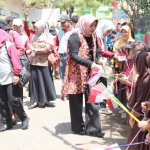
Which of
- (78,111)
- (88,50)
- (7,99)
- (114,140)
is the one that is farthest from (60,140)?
(88,50)

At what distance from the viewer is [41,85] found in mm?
Answer: 6031

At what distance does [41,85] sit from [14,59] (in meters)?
1.85

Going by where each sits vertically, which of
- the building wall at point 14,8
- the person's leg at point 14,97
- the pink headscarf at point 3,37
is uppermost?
the building wall at point 14,8

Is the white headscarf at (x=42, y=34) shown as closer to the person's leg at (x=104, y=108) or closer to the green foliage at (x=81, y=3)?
the person's leg at (x=104, y=108)

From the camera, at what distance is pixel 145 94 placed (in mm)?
2951

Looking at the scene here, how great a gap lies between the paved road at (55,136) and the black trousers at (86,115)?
140mm

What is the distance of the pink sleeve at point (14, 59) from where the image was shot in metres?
4.24

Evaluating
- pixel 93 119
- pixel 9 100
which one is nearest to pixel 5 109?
pixel 9 100

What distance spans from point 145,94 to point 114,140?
1.47m

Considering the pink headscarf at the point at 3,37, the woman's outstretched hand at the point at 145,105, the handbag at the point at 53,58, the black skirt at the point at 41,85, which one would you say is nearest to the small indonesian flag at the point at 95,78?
the woman's outstretched hand at the point at 145,105

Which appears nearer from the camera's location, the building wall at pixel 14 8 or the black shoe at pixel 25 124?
the black shoe at pixel 25 124

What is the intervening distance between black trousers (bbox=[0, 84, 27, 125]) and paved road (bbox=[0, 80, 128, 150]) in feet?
0.82

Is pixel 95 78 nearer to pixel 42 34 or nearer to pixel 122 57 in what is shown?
pixel 122 57

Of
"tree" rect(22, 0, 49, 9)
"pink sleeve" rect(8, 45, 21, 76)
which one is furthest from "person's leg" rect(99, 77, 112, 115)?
"tree" rect(22, 0, 49, 9)
